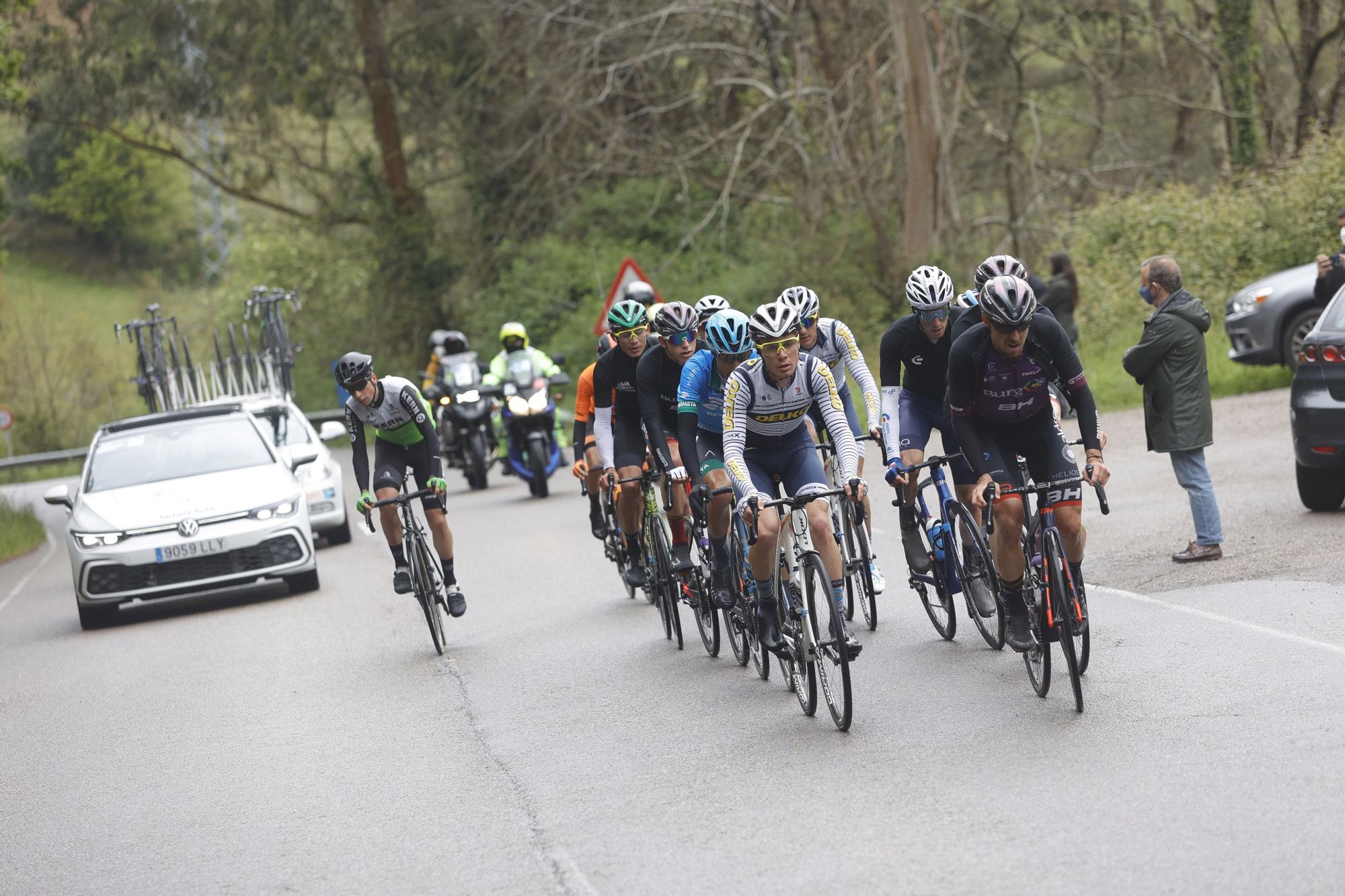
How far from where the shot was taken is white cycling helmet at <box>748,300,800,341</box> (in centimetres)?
805

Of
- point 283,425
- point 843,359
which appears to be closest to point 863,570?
point 843,359

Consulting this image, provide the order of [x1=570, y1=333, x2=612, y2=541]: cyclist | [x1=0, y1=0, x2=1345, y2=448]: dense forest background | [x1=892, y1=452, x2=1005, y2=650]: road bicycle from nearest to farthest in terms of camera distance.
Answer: [x1=892, y1=452, x2=1005, y2=650]: road bicycle < [x1=570, y1=333, x2=612, y2=541]: cyclist < [x1=0, y1=0, x2=1345, y2=448]: dense forest background

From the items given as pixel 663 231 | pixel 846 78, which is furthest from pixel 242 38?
pixel 846 78

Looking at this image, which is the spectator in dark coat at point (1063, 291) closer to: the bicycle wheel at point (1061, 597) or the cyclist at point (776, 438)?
the cyclist at point (776, 438)

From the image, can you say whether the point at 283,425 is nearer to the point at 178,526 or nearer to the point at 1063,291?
the point at 178,526

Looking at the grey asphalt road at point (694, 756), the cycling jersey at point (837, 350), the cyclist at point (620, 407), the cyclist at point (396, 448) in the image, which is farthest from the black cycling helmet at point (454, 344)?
the cycling jersey at point (837, 350)

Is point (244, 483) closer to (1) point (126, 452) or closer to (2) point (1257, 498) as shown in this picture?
(1) point (126, 452)

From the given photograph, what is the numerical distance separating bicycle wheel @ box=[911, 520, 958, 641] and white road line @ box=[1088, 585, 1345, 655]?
1.14 m

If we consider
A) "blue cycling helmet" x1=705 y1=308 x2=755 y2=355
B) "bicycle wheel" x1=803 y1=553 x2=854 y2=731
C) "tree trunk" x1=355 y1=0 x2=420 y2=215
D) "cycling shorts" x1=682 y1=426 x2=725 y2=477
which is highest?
"tree trunk" x1=355 y1=0 x2=420 y2=215

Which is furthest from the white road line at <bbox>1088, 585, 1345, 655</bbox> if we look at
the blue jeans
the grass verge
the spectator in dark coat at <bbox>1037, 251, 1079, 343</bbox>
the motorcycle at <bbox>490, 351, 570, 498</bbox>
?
the grass verge

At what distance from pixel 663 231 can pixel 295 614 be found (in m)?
25.6

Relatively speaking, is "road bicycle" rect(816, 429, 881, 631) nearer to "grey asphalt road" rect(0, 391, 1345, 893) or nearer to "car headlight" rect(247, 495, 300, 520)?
"grey asphalt road" rect(0, 391, 1345, 893)

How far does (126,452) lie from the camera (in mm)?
15844

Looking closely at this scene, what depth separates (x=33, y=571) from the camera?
71.1 ft
